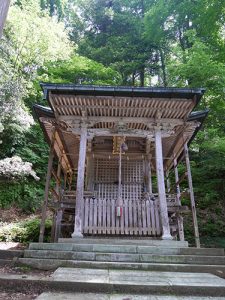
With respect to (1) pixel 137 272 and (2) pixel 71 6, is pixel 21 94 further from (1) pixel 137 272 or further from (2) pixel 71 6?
(2) pixel 71 6

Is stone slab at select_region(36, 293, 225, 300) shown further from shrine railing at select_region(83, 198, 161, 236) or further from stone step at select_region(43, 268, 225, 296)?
shrine railing at select_region(83, 198, 161, 236)

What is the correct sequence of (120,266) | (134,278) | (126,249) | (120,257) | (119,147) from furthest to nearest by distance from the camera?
(119,147) < (126,249) < (120,257) < (120,266) < (134,278)

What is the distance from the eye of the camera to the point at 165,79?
23750mm

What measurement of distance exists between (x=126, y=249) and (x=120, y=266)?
99cm

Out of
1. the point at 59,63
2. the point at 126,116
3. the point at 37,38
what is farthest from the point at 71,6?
the point at 126,116

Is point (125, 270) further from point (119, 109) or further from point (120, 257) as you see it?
point (119, 109)

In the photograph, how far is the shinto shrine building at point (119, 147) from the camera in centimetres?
781

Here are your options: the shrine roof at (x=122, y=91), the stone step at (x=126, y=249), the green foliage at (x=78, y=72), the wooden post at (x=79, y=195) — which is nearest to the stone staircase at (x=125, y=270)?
the stone step at (x=126, y=249)

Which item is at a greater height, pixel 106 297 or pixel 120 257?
pixel 120 257

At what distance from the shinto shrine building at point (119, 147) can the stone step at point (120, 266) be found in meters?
2.03

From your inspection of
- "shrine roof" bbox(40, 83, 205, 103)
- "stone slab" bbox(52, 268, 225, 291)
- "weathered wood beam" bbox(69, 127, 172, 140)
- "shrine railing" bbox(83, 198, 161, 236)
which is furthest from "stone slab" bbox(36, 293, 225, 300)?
"weathered wood beam" bbox(69, 127, 172, 140)

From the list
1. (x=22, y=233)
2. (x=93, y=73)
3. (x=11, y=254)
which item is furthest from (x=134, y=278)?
(x=93, y=73)

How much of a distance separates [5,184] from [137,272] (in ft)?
40.4

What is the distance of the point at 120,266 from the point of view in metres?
5.14
